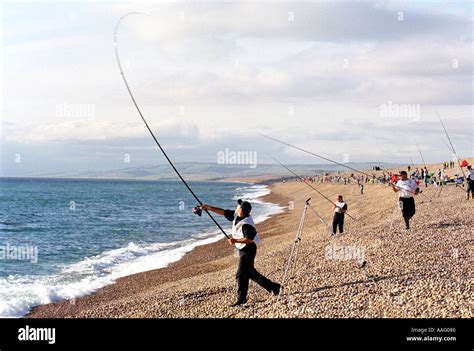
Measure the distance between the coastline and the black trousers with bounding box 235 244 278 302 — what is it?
7.97 meters

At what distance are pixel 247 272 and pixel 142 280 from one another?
1224cm

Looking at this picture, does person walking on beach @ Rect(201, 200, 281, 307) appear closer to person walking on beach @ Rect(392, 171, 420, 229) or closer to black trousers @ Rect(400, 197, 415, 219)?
person walking on beach @ Rect(392, 171, 420, 229)

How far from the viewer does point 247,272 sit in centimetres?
1022

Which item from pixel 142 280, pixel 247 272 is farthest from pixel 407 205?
pixel 142 280

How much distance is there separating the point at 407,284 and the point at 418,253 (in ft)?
11.6

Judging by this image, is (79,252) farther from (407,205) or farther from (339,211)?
(407,205)

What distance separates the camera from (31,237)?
42.0m

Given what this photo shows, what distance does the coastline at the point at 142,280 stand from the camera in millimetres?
17508

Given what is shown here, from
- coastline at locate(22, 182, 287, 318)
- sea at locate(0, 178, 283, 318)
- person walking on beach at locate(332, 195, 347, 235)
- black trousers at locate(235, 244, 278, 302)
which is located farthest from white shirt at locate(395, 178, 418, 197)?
sea at locate(0, 178, 283, 318)

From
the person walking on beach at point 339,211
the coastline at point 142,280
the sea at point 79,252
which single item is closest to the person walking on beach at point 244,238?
the coastline at point 142,280

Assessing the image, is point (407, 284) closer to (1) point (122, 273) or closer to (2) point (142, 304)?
(2) point (142, 304)

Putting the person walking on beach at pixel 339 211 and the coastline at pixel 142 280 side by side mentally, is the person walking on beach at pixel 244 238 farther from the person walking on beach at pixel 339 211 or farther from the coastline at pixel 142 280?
the person walking on beach at pixel 339 211

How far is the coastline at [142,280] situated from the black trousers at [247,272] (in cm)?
797
